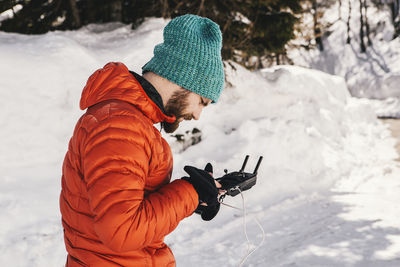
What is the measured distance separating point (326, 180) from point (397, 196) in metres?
1.08

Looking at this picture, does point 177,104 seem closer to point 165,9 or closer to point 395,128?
point 165,9

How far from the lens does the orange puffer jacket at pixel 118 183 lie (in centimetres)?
111

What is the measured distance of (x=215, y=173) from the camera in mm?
5047

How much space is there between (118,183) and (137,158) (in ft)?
0.38

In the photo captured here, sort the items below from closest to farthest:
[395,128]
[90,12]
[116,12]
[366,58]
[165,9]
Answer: [165,9] < [90,12] < [116,12] < [395,128] < [366,58]

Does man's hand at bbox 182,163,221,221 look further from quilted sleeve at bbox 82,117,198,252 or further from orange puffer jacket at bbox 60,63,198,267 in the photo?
quilted sleeve at bbox 82,117,198,252

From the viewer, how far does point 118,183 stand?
1096 mm

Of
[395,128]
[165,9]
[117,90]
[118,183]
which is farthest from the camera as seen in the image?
[395,128]

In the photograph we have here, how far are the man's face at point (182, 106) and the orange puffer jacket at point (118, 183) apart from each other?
0.05 m

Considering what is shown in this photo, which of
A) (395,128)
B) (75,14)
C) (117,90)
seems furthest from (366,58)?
(117,90)

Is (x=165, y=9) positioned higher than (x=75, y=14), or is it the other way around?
(x=165, y=9)

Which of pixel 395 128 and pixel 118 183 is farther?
pixel 395 128

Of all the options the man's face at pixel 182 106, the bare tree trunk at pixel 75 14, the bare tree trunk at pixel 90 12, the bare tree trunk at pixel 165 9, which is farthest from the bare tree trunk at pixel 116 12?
the man's face at pixel 182 106

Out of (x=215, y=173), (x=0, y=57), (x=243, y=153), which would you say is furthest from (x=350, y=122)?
(x=0, y=57)
